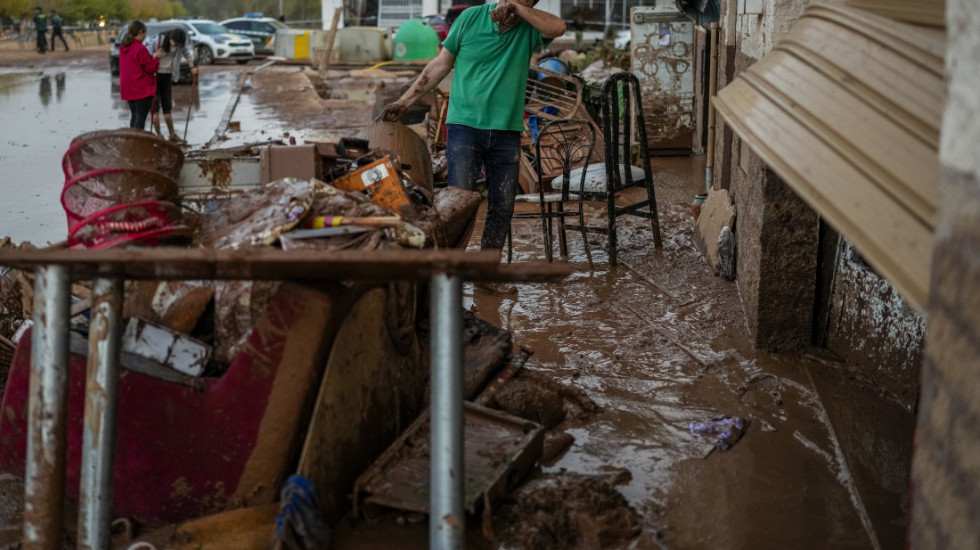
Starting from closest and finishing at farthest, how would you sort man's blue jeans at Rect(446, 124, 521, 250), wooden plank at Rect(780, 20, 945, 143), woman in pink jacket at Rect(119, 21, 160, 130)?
1. wooden plank at Rect(780, 20, 945, 143)
2. man's blue jeans at Rect(446, 124, 521, 250)
3. woman in pink jacket at Rect(119, 21, 160, 130)

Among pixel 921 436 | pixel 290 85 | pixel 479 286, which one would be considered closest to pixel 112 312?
pixel 921 436

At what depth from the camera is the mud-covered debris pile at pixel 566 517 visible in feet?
10.2

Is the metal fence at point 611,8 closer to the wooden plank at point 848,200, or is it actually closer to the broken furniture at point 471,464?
the broken furniture at point 471,464

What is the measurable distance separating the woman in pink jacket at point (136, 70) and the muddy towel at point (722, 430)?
1051 cm

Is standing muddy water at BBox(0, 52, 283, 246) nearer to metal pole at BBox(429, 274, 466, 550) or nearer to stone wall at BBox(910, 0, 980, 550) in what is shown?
metal pole at BBox(429, 274, 466, 550)

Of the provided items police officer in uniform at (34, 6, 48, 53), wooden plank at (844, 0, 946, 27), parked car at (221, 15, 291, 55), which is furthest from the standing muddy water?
police officer in uniform at (34, 6, 48, 53)

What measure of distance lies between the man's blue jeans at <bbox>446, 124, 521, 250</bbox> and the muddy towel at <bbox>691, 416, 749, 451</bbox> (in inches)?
83.9

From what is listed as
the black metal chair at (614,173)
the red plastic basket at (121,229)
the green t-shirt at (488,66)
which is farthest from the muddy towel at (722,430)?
the black metal chair at (614,173)

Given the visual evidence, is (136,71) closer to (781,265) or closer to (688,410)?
(781,265)

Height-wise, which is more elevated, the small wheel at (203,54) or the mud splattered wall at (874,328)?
the small wheel at (203,54)

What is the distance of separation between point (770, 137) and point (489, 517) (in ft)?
5.06

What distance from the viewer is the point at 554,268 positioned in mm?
2504

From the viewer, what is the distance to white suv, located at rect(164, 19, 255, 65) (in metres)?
30.6

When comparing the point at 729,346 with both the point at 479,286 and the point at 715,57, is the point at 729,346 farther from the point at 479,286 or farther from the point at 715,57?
the point at 715,57
